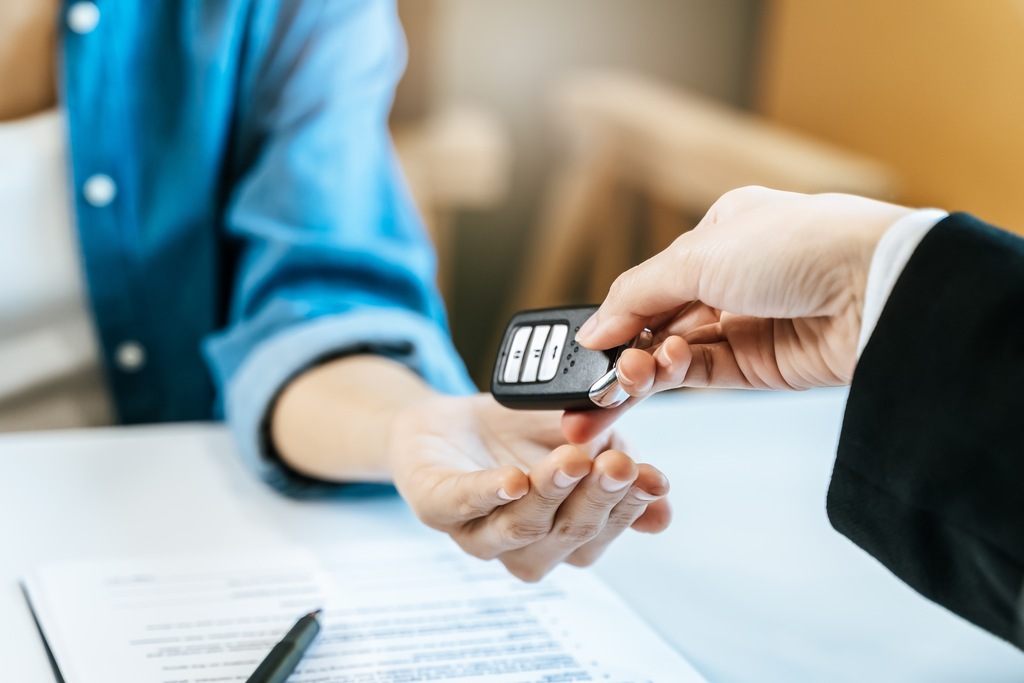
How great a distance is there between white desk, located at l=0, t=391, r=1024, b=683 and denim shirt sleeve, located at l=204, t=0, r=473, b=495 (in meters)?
0.06

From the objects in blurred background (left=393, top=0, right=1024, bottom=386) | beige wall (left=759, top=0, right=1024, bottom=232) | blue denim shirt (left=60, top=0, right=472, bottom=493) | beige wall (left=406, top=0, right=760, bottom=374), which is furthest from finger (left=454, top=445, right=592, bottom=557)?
beige wall (left=406, top=0, right=760, bottom=374)

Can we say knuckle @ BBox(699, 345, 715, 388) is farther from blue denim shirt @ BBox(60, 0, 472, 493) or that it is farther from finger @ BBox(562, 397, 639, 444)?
blue denim shirt @ BBox(60, 0, 472, 493)

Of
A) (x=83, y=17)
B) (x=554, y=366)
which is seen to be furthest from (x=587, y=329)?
(x=83, y=17)

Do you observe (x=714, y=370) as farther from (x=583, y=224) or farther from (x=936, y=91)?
(x=583, y=224)

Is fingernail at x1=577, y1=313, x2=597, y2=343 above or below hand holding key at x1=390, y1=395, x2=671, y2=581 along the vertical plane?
above

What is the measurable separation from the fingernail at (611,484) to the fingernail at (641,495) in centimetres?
1

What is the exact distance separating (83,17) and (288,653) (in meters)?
0.43

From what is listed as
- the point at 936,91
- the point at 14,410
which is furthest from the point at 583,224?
the point at 14,410

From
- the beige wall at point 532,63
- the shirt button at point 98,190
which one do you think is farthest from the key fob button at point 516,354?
the beige wall at point 532,63

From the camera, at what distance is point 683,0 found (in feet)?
6.32

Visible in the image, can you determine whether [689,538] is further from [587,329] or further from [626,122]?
[626,122]

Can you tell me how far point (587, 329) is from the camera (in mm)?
385

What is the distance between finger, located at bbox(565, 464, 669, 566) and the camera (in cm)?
36

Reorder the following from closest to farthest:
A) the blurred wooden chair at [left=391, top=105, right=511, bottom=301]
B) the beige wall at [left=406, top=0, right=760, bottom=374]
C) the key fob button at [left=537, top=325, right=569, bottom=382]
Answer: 1. the key fob button at [left=537, top=325, right=569, bottom=382]
2. the blurred wooden chair at [left=391, top=105, right=511, bottom=301]
3. the beige wall at [left=406, top=0, right=760, bottom=374]
